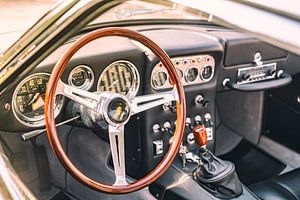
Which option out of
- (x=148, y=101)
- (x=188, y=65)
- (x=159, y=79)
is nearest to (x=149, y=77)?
(x=159, y=79)

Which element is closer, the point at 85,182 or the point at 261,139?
the point at 85,182

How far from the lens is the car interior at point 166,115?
6.21 feet

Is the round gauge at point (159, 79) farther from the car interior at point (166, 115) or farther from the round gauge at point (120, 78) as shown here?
the round gauge at point (120, 78)

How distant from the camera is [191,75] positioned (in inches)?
92.2

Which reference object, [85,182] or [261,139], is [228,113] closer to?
[261,139]

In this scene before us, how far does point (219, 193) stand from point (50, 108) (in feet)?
3.13

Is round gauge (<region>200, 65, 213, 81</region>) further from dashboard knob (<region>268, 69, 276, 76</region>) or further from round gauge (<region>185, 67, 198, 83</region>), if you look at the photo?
dashboard knob (<region>268, 69, 276, 76</region>)

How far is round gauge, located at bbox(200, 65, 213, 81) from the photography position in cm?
236

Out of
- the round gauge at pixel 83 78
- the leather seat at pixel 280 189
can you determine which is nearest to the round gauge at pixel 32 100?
the round gauge at pixel 83 78

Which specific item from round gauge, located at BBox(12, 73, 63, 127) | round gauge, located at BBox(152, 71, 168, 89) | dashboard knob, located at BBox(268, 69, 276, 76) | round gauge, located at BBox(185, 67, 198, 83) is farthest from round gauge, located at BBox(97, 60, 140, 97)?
dashboard knob, located at BBox(268, 69, 276, 76)

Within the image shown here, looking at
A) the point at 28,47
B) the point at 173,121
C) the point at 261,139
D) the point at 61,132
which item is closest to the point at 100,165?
the point at 61,132

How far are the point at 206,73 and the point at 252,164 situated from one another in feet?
2.61

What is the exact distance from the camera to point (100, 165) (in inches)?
91.0

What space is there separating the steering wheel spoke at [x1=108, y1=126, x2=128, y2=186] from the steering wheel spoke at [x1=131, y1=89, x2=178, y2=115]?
0.09 meters
